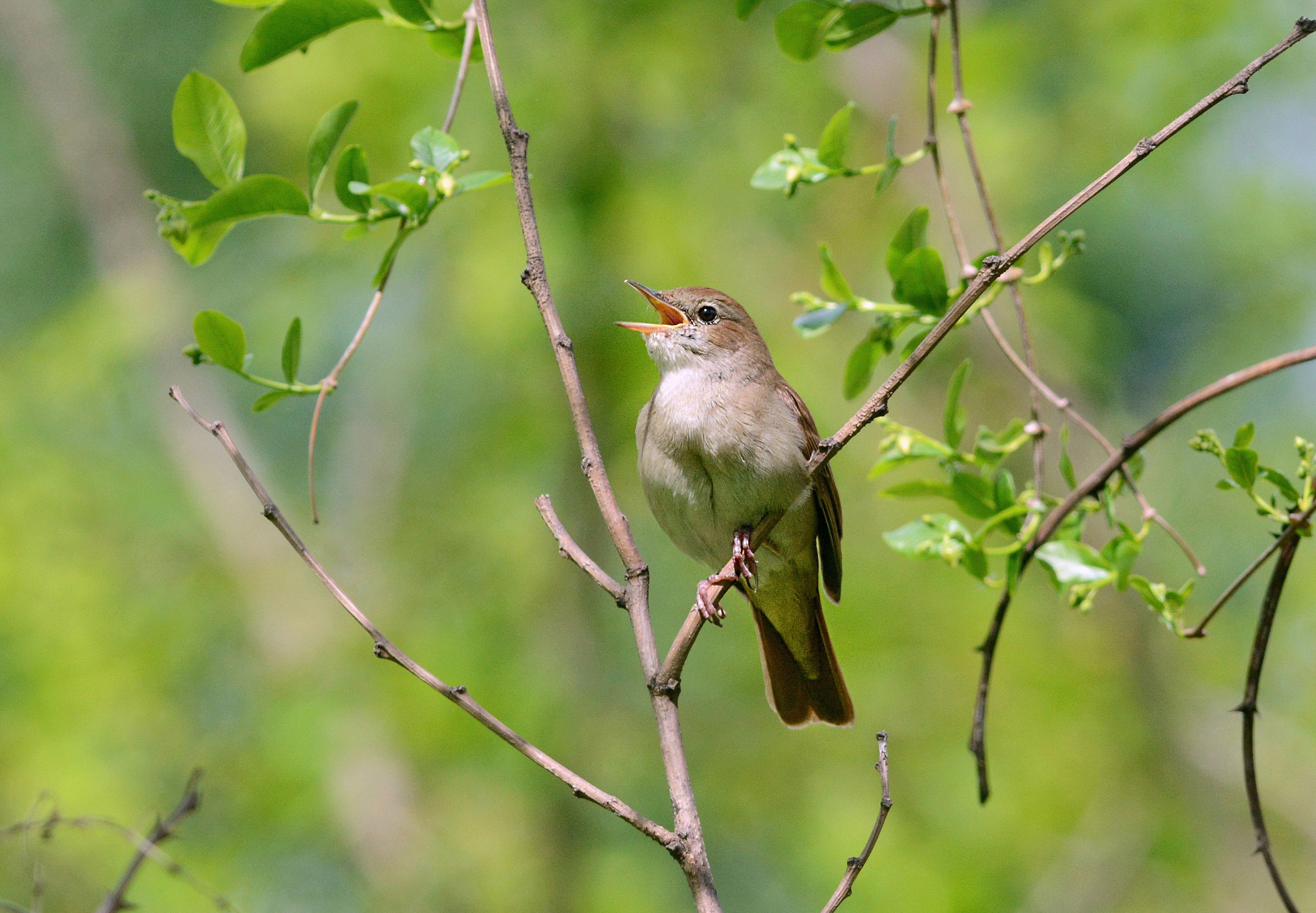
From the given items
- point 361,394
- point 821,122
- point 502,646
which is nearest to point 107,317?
point 361,394

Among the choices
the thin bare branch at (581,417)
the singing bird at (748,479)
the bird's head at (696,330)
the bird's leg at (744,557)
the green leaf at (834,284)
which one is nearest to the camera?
the thin bare branch at (581,417)

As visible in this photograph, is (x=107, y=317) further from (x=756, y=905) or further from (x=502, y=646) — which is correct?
(x=756, y=905)

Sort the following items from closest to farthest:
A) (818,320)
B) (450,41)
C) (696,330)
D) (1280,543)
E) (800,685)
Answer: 1. (1280,543)
2. (450,41)
3. (818,320)
4. (696,330)
5. (800,685)

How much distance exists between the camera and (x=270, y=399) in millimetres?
2254

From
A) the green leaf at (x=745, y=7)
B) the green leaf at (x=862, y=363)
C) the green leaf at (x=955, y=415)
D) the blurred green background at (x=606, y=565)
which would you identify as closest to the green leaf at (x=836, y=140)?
the green leaf at (x=745, y=7)

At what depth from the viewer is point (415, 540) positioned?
7.99m

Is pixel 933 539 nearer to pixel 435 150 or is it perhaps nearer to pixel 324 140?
pixel 435 150

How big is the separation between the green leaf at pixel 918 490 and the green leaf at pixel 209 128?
1591 millimetres

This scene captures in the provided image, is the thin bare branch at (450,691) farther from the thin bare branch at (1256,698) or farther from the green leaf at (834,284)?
the green leaf at (834,284)

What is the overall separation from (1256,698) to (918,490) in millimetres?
835

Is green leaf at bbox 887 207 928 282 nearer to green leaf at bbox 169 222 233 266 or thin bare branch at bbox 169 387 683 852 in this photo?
thin bare branch at bbox 169 387 683 852

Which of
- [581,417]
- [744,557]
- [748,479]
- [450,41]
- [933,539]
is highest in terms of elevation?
[450,41]

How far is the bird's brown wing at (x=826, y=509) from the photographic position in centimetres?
330

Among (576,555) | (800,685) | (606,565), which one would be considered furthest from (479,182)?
(606,565)
